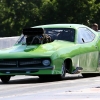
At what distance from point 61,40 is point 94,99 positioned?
19.8ft

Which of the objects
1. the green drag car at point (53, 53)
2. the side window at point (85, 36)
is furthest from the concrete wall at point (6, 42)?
the side window at point (85, 36)

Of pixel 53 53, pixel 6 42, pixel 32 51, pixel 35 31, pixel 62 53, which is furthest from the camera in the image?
pixel 6 42

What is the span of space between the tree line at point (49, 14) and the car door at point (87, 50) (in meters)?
29.9

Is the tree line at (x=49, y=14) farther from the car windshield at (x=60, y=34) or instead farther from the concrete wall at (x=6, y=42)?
the car windshield at (x=60, y=34)

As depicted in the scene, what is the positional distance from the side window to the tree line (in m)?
29.7

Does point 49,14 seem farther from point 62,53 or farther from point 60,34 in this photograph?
point 62,53

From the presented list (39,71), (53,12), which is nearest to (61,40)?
(39,71)

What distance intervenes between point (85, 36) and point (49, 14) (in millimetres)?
32361

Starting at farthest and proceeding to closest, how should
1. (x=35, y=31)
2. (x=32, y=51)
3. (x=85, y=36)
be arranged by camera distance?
1. (x=85, y=36)
2. (x=35, y=31)
3. (x=32, y=51)

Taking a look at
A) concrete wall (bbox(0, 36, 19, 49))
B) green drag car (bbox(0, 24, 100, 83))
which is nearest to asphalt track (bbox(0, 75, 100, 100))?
green drag car (bbox(0, 24, 100, 83))

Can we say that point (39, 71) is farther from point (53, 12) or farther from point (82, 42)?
point (53, 12)

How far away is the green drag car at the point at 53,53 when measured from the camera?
16266mm

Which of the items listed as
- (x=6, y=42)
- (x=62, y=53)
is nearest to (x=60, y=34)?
(x=62, y=53)

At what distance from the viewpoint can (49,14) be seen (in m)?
50.4
